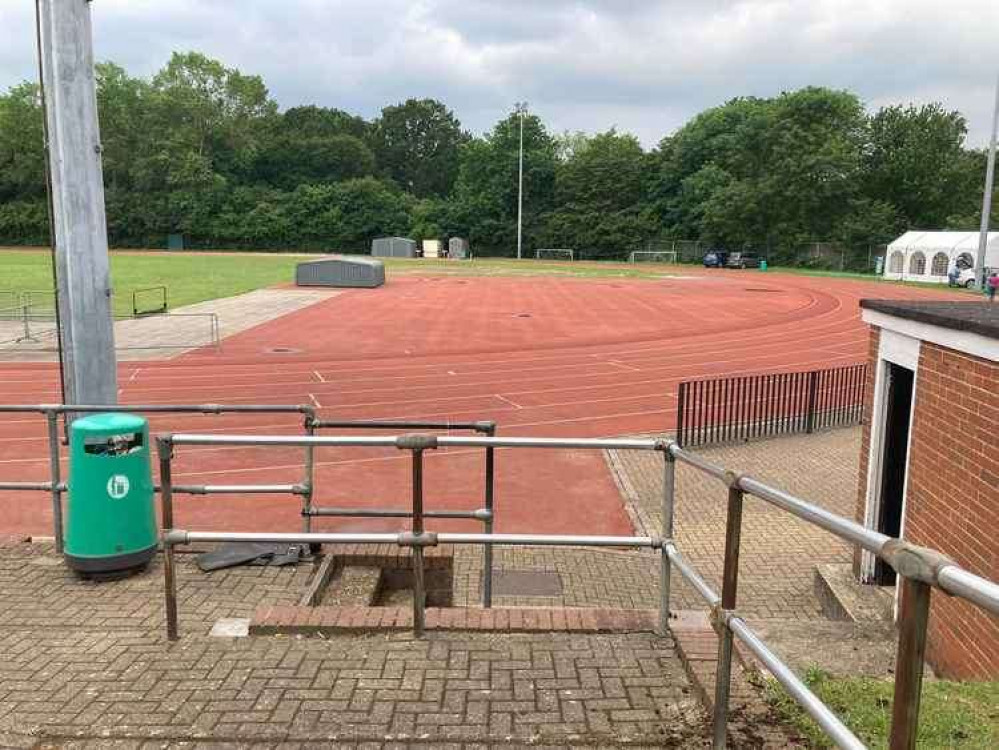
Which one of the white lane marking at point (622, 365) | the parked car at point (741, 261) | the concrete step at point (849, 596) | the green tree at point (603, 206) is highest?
the green tree at point (603, 206)

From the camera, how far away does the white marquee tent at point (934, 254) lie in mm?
46969

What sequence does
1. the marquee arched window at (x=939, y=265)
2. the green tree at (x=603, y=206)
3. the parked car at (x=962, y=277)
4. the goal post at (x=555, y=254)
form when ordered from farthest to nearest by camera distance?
the goal post at (x=555, y=254), the green tree at (x=603, y=206), the marquee arched window at (x=939, y=265), the parked car at (x=962, y=277)

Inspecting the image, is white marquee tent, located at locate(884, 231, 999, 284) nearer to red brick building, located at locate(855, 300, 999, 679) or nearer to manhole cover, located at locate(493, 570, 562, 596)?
red brick building, located at locate(855, 300, 999, 679)

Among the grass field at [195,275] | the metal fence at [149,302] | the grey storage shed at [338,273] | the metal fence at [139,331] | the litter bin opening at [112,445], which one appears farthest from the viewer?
the grey storage shed at [338,273]

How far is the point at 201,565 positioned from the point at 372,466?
603cm

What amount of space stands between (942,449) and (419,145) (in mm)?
123077

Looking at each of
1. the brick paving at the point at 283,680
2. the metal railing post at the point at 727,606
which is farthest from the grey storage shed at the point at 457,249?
the metal railing post at the point at 727,606

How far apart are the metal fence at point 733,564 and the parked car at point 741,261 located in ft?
220

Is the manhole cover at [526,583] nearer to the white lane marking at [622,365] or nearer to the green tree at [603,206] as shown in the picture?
the white lane marking at [622,365]

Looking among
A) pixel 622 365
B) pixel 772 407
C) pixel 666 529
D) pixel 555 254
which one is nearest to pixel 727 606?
pixel 666 529

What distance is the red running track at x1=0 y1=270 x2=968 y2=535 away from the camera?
1011cm

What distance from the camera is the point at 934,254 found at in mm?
49562

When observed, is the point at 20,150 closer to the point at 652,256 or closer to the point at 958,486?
the point at 652,256

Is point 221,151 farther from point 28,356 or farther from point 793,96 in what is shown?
point 28,356
